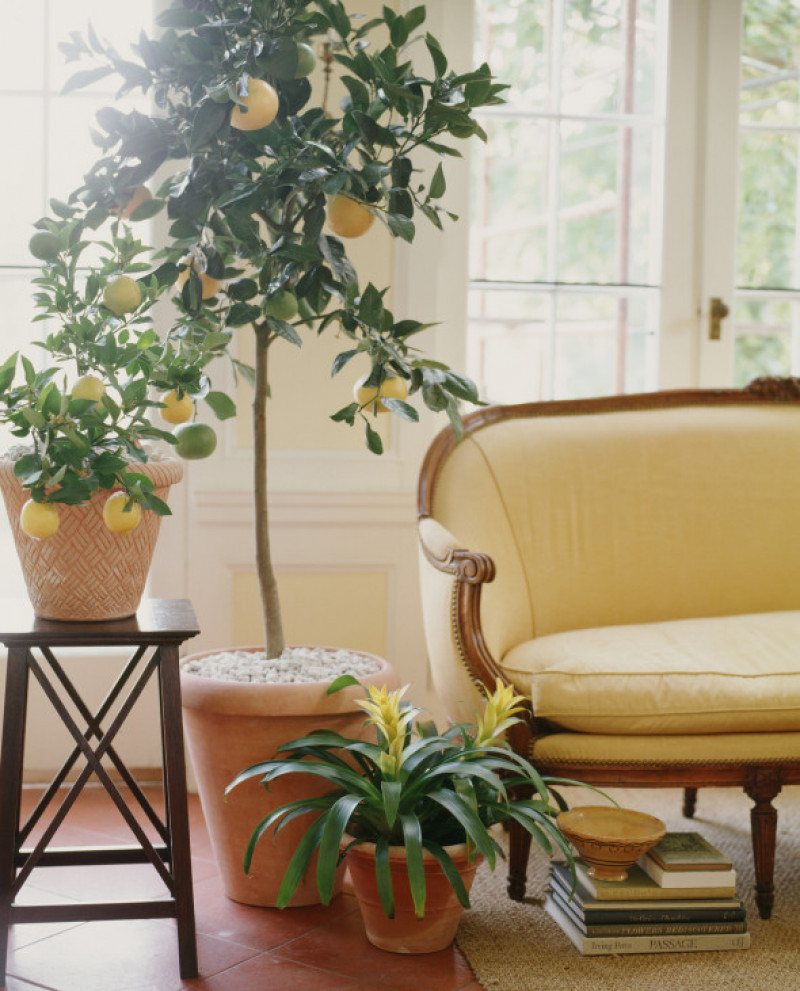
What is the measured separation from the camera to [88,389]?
1768 mm

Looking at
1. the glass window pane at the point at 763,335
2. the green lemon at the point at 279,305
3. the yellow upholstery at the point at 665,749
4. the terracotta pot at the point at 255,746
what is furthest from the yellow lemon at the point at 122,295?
the glass window pane at the point at 763,335

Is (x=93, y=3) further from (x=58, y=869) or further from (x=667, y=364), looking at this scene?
(x=58, y=869)

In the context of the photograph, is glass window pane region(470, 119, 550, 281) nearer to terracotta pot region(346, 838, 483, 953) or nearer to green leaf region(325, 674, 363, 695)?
green leaf region(325, 674, 363, 695)

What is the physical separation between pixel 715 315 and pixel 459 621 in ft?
4.80

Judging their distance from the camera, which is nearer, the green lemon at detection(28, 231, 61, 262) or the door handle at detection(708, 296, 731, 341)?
the green lemon at detection(28, 231, 61, 262)

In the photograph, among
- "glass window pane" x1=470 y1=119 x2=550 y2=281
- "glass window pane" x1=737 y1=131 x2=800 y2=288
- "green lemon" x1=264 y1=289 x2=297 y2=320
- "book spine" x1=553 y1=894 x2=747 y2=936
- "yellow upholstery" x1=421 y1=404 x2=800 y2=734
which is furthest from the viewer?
"glass window pane" x1=737 y1=131 x2=800 y2=288

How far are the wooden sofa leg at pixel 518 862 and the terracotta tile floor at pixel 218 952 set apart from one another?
25cm

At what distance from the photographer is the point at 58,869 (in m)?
2.37

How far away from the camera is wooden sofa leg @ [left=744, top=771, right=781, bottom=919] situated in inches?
85.4

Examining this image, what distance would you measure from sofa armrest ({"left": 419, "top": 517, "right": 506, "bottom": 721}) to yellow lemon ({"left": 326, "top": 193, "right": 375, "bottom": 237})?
0.68 meters

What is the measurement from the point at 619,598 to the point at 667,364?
83 centimetres

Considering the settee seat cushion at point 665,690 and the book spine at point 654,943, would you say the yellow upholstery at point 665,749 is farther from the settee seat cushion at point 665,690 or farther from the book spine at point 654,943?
the book spine at point 654,943

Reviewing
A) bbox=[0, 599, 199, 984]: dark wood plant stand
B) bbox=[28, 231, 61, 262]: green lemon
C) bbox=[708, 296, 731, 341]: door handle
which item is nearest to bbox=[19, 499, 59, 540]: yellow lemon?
bbox=[0, 599, 199, 984]: dark wood plant stand

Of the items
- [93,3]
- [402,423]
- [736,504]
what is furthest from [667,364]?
[93,3]
